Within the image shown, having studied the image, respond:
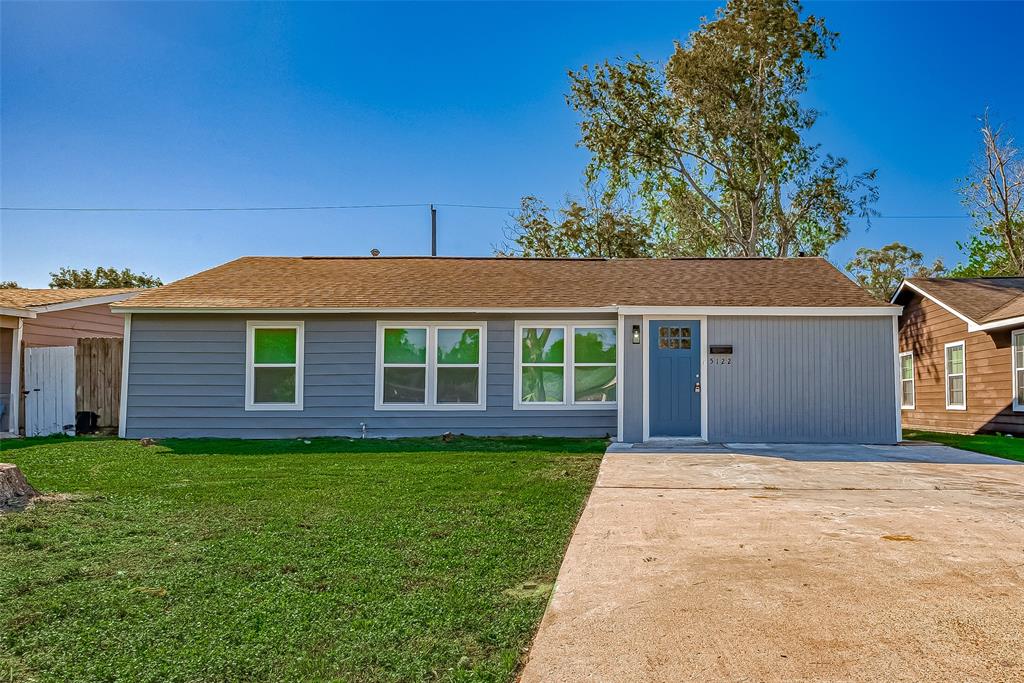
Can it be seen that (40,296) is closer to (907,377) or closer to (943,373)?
(943,373)

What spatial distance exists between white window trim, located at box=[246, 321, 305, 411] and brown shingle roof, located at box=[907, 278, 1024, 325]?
12686 mm

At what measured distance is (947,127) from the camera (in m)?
25.5

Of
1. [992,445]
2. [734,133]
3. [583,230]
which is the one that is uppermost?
[734,133]

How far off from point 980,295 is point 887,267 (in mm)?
25229

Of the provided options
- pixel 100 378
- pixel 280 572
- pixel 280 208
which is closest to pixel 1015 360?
pixel 280 572

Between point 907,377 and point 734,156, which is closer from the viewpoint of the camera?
point 907,377

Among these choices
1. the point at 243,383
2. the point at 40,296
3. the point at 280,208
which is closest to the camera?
the point at 243,383

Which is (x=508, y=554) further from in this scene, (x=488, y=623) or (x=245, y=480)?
(x=245, y=480)

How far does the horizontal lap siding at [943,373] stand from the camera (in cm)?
1359

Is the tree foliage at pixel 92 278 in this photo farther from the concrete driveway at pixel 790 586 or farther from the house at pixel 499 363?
the concrete driveway at pixel 790 586

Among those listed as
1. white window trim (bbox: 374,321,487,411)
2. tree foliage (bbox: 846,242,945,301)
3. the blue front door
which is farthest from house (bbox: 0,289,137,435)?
tree foliage (bbox: 846,242,945,301)

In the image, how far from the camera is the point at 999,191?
24.3 m

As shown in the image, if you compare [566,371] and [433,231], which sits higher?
[433,231]

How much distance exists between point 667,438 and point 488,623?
8295mm
